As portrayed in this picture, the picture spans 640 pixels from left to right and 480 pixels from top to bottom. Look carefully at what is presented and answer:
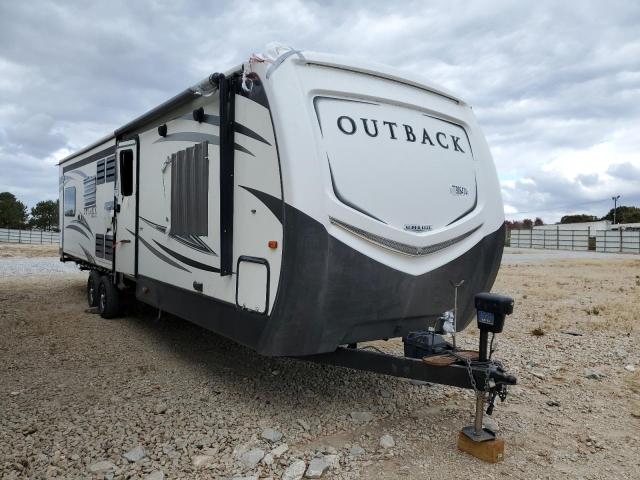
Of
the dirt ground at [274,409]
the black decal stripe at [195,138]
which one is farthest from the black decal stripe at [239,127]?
the dirt ground at [274,409]

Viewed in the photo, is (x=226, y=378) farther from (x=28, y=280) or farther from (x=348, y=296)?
(x=28, y=280)

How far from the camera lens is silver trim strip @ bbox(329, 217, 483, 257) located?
137 inches

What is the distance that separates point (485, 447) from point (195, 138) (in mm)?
3420

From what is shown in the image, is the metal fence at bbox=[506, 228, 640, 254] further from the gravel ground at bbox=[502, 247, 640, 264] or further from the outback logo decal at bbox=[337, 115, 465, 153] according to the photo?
the outback logo decal at bbox=[337, 115, 465, 153]

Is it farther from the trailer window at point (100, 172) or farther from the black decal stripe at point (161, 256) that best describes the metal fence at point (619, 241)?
the black decal stripe at point (161, 256)

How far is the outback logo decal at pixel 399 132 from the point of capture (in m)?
3.67

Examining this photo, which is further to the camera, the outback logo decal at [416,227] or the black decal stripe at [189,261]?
the black decal stripe at [189,261]

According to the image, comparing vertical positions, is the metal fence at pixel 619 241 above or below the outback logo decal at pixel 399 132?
below

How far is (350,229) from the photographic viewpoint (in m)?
3.49

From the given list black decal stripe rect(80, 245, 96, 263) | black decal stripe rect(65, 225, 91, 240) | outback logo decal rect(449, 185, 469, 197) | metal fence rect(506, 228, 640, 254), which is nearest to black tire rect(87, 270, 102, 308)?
black decal stripe rect(80, 245, 96, 263)

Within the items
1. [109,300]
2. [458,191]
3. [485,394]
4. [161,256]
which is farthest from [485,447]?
[109,300]

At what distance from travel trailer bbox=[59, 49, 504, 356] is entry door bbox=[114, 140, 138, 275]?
128 cm

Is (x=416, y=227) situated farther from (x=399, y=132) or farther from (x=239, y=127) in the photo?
(x=239, y=127)

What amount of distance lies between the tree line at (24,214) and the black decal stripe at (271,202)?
1842 inches
